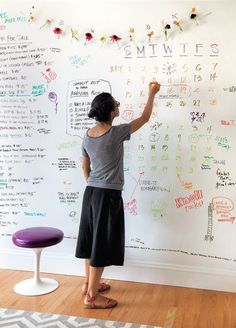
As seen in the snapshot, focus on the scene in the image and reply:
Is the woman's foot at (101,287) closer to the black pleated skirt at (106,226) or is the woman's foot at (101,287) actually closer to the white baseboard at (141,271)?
the white baseboard at (141,271)

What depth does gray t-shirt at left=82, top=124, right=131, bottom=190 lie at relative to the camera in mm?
2529

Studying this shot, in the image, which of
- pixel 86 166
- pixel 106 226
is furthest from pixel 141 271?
pixel 86 166

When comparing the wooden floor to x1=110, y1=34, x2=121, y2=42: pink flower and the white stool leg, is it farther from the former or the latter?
x1=110, y1=34, x2=121, y2=42: pink flower

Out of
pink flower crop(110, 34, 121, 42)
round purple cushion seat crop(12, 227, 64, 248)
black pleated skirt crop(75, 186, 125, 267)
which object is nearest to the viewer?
black pleated skirt crop(75, 186, 125, 267)

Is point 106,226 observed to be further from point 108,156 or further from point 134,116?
point 134,116

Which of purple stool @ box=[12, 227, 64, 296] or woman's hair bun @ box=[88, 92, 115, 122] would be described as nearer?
woman's hair bun @ box=[88, 92, 115, 122]

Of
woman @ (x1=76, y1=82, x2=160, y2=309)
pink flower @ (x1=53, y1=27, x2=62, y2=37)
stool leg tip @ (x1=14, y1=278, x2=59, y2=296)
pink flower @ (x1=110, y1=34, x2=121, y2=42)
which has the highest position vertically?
pink flower @ (x1=53, y1=27, x2=62, y2=37)

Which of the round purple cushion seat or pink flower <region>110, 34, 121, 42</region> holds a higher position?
pink flower <region>110, 34, 121, 42</region>

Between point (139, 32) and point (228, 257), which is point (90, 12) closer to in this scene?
point (139, 32)

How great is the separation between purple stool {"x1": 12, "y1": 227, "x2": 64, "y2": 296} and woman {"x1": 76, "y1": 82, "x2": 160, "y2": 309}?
1.02 feet

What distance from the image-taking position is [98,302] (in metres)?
2.63

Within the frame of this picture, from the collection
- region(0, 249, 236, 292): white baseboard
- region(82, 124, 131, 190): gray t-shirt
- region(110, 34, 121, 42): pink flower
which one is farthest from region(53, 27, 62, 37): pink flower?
region(0, 249, 236, 292): white baseboard

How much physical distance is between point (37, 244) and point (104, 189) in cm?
60

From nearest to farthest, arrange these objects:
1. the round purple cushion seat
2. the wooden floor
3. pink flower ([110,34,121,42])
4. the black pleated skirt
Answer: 1. the wooden floor
2. the black pleated skirt
3. the round purple cushion seat
4. pink flower ([110,34,121,42])
